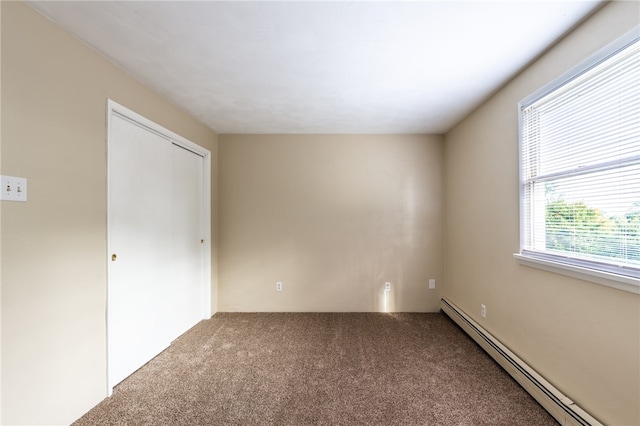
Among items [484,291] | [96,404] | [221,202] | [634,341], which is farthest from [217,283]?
[634,341]

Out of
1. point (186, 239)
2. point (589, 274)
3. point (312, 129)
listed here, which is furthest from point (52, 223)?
point (589, 274)

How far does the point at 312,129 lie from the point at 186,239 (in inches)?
79.2

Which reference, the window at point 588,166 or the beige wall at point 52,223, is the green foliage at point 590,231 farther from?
the beige wall at point 52,223

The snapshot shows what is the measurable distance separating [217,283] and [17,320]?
7.28ft

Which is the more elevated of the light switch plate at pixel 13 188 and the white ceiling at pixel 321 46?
the white ceiling at pixel 321 46

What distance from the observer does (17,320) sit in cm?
132

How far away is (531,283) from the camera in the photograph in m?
1.89

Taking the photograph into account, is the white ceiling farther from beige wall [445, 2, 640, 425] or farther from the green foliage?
the green foliage

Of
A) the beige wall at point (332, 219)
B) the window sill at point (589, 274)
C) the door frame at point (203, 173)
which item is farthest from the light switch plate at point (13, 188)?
the window sill at point (589, 274)

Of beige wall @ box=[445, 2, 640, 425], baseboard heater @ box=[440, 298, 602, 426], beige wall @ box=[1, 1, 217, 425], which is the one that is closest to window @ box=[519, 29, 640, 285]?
beige wall @ box=[445, 2, 640, 425]

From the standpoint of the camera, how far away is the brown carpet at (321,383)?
5.48 feet

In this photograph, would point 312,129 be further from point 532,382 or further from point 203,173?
point 532,382

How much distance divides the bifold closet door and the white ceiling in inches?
23.1

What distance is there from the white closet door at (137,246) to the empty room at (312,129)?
0.02m
